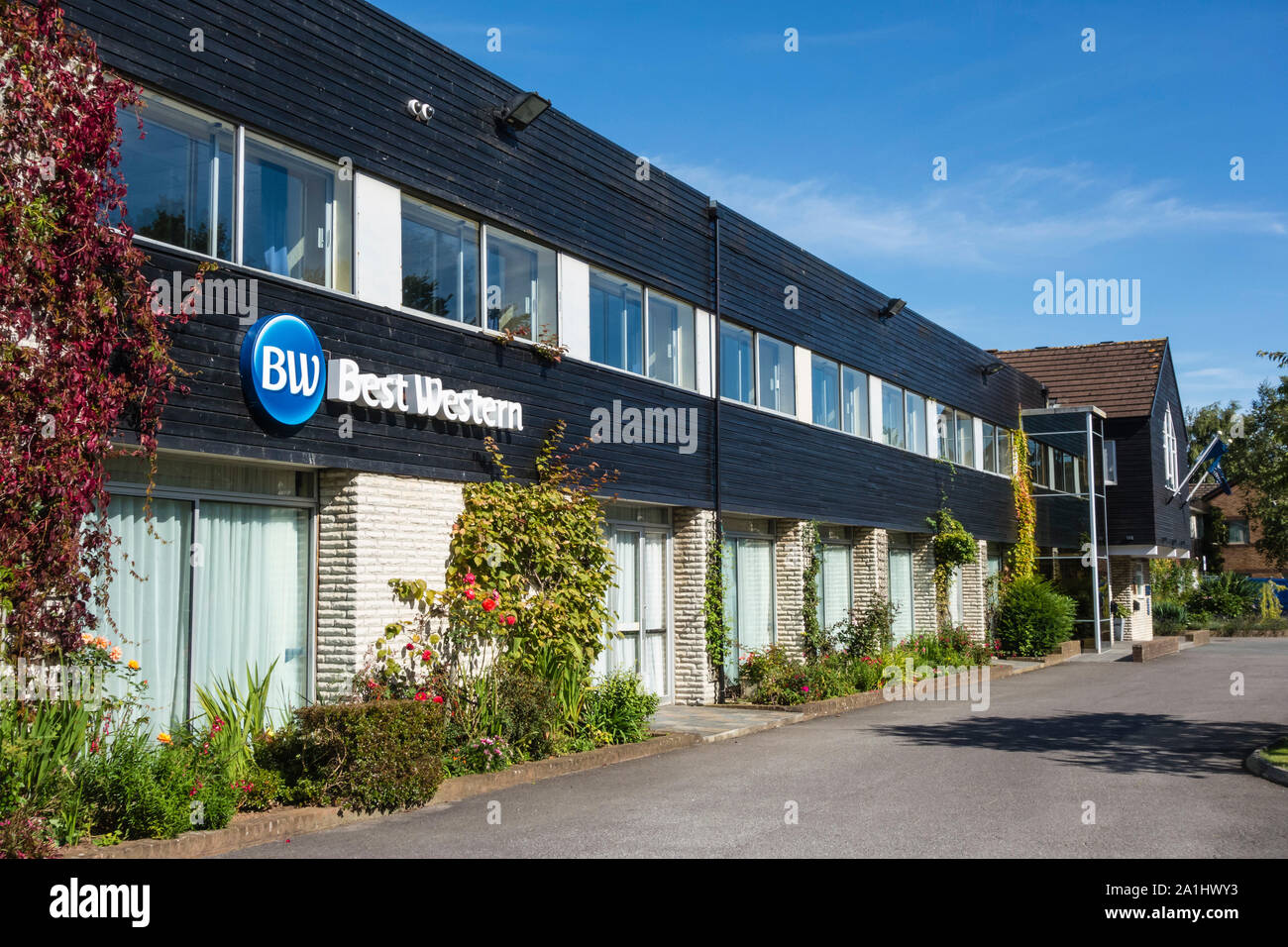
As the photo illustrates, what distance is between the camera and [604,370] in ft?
51.4

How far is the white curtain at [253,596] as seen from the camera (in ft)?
33.4

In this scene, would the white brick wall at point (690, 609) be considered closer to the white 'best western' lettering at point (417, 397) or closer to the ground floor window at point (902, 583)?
the white 'best western' lettering at point (417, 397)

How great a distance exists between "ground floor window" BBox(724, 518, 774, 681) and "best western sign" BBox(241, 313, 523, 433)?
750cm

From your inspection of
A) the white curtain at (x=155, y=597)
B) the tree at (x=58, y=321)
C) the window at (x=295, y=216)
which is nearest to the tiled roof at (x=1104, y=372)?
the window at (x=295, y=216)

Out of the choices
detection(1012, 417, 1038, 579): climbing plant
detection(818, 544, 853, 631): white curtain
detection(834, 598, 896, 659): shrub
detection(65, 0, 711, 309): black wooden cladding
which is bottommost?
detection(834, 598, 896, 659): shrub

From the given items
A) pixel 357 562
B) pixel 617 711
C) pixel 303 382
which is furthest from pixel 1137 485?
pixel 303 382

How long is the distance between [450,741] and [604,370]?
6.03 m

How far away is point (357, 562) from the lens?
11281 mm

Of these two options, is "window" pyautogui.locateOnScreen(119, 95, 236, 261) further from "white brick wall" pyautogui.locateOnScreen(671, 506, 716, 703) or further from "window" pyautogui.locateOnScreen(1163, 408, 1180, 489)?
"window" pyautogui.locateOnScreen(1163, 408, 1180, 489)

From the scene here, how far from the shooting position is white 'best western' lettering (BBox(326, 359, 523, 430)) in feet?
36.9

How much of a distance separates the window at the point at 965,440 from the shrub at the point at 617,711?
17780mm

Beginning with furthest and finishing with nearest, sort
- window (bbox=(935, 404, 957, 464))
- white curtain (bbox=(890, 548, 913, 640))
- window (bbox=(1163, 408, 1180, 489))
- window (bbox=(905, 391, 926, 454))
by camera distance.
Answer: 1. window (bbox=(1163, 408, 1180, 489))
2. window (bbox=(935, 404, 957, 464))
3. window (bbox=(905, 391, 926, 454))
4. white curtain (bbox=(890, 548, 913, 640))

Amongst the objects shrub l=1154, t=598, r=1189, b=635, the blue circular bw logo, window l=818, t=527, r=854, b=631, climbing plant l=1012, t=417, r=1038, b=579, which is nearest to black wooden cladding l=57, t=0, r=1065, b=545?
the blue circular bw logo

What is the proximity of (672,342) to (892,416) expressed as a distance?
924 centimetres
